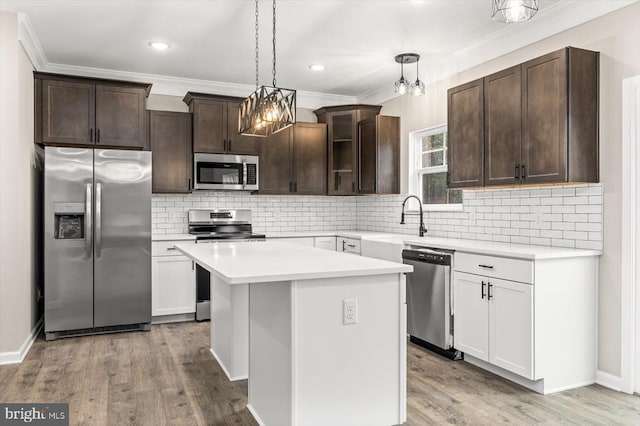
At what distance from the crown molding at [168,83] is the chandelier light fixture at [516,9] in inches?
154

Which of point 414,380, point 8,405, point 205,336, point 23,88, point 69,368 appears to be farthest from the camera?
point 205,336

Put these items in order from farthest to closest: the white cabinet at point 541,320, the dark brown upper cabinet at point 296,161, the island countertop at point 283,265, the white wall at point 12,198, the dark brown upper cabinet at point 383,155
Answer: the dark brown upper cabinet at point 296,161
the dark brown upper cabinet at point 383,155
the white wall at point 12,198
the white cabinet at point 541,320
the island countertop at point 283,265

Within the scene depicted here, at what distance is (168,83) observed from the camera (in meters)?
5.58

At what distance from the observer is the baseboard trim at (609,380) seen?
318 centimetres

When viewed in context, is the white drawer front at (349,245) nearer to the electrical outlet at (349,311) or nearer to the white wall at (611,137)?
the white wall at (611,137)

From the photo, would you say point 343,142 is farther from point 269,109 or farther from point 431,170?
point 269,109

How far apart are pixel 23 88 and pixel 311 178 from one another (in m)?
3.16

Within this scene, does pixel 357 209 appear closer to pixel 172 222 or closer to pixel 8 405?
pixel 172 222

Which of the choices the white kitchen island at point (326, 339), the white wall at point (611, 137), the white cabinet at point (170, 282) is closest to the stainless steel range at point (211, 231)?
the white cabinet at point (170, 282)

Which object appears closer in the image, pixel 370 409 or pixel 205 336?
pixel 370 409

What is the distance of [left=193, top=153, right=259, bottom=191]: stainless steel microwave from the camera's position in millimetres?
5480

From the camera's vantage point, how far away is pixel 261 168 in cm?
583

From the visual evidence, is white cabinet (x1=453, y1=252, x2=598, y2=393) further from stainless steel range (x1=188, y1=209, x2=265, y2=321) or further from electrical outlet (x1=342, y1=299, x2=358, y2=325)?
stainless steel range (x1=188, y1=209, x2=265, y2=321)

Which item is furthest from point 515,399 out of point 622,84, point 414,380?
point 622,84
